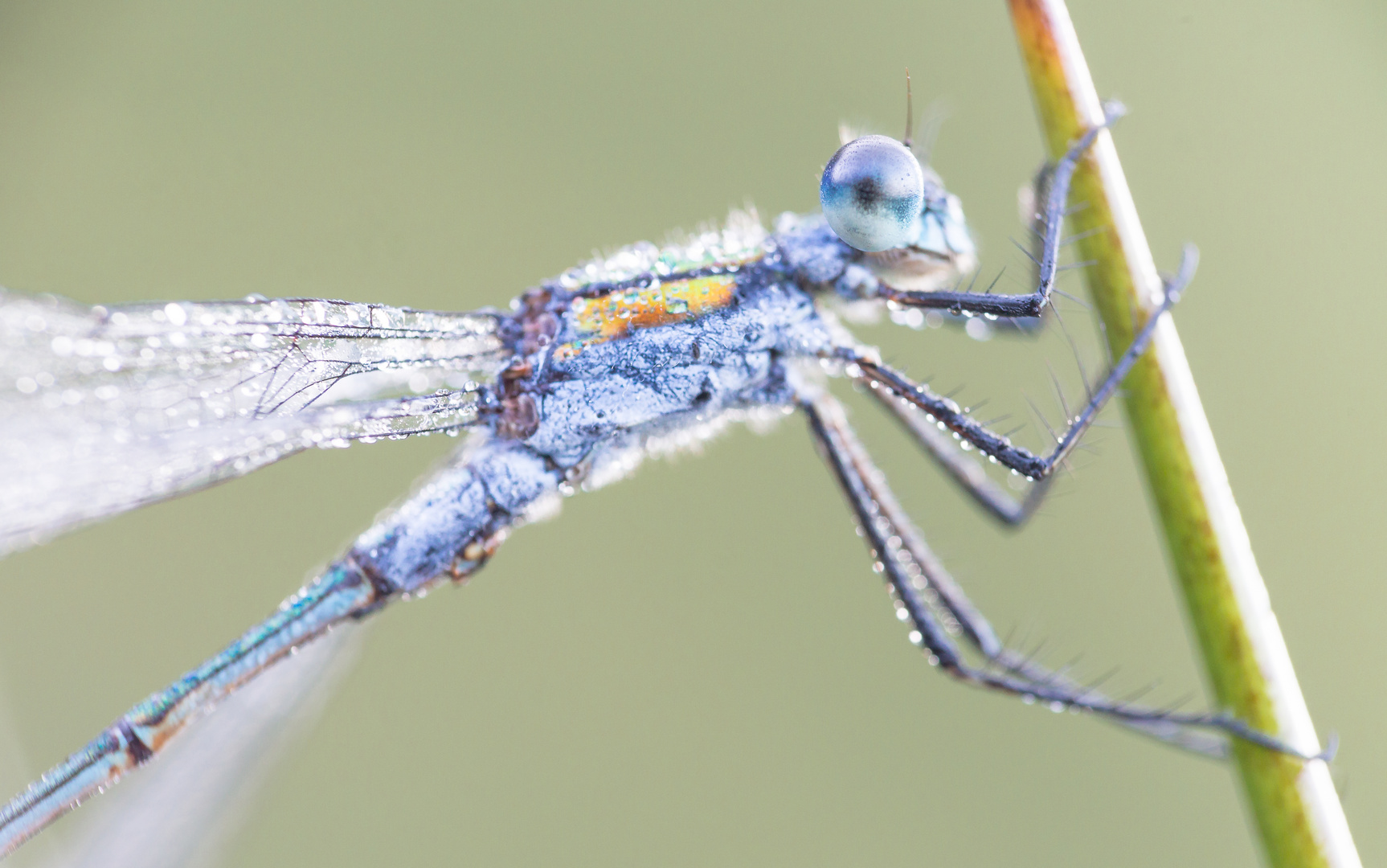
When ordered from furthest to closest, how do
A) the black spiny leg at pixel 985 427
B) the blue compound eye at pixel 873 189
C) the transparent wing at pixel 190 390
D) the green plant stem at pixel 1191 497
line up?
the transparent wing at pixel 190 390 → the blue compound eye at pixel 873 189 → the black spiny leg at pixel 985 427 → the green plant stem at pixel 1191 497

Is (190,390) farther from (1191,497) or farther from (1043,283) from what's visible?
(1191,497)

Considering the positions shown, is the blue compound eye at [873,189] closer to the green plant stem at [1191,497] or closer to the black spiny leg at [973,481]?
the green plant stem at [1191,497]

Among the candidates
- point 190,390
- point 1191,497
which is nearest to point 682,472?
point 190,390

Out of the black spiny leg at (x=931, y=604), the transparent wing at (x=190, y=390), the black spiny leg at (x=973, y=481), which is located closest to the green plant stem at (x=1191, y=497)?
the black spiny leg at (x=931, y=604)

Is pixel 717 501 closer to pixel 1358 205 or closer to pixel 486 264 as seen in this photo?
pixel 486 264

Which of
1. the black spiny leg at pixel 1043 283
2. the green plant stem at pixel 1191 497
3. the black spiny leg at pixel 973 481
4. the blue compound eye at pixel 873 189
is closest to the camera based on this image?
the green plant stem at pixel 1191 497

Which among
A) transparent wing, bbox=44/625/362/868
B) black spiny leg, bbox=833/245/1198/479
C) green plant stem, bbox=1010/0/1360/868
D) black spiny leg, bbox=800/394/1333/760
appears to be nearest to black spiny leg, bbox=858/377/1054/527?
black spiny leg, bbox=800/394/1333/760

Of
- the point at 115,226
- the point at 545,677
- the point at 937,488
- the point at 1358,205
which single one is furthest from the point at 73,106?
the point at 1358,205
